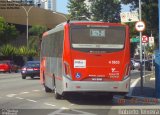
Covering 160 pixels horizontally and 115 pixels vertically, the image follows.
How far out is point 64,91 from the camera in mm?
18891

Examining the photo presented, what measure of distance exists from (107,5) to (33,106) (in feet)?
212

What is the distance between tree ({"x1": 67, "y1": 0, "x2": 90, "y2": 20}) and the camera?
3533 inches

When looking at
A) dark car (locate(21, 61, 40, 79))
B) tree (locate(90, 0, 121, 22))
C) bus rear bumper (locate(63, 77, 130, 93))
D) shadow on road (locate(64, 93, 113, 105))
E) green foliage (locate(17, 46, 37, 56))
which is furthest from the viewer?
green foliage (locate(17, 46, 37, 56))

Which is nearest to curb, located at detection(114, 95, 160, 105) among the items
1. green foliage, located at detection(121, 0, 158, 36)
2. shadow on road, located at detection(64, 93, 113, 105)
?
shadow on road, located at detection(64, 93, 113, 105)

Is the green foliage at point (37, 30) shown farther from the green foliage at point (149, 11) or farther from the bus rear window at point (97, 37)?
the bus rear window at point (97, 37)

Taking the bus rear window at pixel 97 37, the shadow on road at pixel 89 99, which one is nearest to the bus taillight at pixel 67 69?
the bus rear window at pixel 97 37

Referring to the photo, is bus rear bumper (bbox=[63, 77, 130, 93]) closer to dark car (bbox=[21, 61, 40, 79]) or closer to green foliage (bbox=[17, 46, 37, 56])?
dark car (bbox=[21, 61, 40, 79])

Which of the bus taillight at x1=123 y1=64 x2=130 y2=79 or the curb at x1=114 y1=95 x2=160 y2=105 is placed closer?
the bus taillight at x1=123 y1=64 x2=130 y2=79

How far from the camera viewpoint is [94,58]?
1895 centimetres

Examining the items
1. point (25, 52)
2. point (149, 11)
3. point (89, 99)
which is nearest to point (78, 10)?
point (25, 52)

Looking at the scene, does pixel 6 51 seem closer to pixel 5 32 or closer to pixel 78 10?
pixel 5 32

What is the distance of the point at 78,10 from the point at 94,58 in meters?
73.7

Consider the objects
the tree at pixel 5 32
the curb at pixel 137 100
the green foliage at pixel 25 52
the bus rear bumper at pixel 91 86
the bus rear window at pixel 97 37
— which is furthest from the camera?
the tree at pixel 5 32

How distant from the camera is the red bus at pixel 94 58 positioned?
18.8 m
